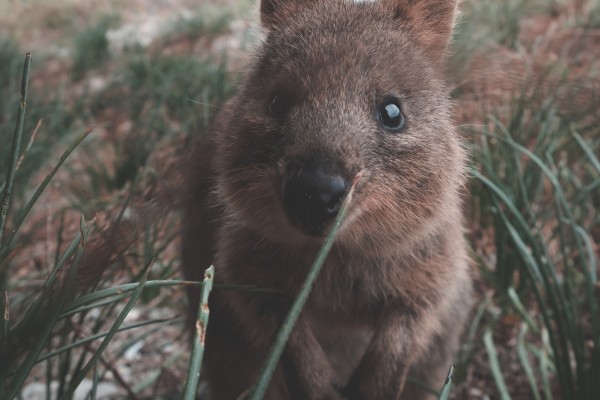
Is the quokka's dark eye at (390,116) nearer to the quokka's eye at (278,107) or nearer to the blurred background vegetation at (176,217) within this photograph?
the quokka's eye at (278,107)

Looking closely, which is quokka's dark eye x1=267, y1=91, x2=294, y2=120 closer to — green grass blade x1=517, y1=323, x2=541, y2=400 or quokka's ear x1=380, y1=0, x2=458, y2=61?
quokka's ear x1=380, y1=0, x2=458, y2=61

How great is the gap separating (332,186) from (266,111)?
27.1 inches

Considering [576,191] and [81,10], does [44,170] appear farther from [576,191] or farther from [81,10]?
[81,10]

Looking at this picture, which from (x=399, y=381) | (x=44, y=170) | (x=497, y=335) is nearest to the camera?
(x=399, y=381)

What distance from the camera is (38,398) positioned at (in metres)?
4.10

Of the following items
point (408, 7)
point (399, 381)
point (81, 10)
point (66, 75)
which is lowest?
point (81, 10)

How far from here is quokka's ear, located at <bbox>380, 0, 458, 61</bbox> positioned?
3.09 metres

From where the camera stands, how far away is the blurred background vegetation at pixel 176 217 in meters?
2.81

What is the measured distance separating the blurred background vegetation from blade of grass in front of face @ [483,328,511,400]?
13 millimetres

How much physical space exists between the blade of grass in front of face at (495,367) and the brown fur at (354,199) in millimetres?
487

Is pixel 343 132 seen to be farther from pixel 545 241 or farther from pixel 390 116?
pixel 545 241

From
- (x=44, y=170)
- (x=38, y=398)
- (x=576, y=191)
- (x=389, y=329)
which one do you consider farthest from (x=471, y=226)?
(x=44, y=170)

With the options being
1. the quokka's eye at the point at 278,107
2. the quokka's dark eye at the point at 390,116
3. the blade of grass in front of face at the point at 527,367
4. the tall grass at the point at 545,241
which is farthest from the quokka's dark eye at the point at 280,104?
the blade of grass in front of face at the point at 527,367

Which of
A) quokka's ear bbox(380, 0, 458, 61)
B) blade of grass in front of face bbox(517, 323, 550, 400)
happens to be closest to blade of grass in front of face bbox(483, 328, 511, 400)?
blade of grass in front of face bbox(517, 323, 550, 400)
